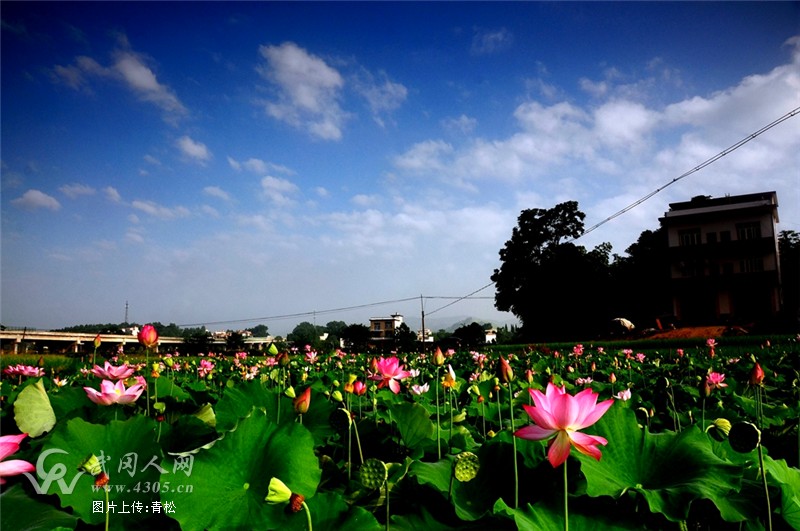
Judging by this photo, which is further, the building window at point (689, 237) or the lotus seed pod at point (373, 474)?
the building window at point (689, 237)

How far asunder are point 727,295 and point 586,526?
1042 inches

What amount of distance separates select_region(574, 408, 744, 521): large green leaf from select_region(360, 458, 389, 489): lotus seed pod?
0.41m

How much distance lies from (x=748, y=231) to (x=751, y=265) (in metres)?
1.71

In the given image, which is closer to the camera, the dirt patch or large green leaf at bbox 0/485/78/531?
large green leaf at bbox 0/485/78/531

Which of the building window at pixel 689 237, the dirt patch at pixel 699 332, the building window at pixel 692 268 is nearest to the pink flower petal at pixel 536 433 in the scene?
the dirt patch at pixel 699 332

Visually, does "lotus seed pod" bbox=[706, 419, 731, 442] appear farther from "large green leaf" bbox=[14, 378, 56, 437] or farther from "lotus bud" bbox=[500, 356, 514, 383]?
"large green leaf" bbox=[14, 378, 56, 437]

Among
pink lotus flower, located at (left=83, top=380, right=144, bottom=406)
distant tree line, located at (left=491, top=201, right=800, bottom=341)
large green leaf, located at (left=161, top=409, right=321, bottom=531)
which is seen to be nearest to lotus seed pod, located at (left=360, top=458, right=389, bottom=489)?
large green leaf, located at (left=161, top=409, right=321, bottom=531)

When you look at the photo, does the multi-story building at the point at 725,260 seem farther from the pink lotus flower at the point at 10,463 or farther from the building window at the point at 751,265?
the pink lotus flower at the point at 10,463

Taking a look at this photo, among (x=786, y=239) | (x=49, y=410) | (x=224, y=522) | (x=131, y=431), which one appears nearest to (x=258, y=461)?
(x=224, y=522)

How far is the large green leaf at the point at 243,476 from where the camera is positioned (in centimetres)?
87

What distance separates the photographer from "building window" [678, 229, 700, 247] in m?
23.6

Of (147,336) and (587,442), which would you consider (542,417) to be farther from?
(147,336)

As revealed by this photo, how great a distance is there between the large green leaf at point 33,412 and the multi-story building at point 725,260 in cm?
2532

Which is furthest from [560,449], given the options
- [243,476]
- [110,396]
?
[110,396]
